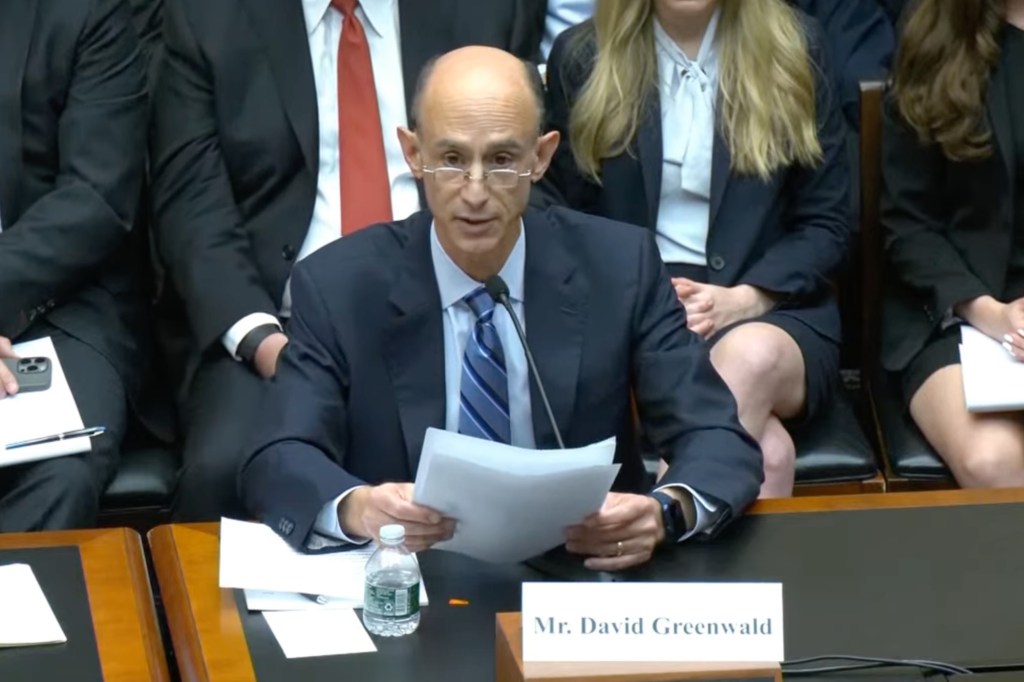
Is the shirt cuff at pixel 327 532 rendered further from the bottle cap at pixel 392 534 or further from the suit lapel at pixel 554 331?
the suit lapel at pixel 554 331

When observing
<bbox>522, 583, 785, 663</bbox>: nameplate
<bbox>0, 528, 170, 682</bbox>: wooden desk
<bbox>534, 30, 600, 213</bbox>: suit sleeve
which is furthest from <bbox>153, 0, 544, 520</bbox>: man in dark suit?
<bbox>522, 583, 785, 663</bbox>: nameplate

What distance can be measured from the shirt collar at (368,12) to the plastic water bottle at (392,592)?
1405 millimetres

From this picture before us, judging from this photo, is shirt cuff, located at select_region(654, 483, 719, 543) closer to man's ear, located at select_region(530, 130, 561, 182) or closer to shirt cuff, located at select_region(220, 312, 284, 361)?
man's ear, located at select_region(530, 130, 561, 182)

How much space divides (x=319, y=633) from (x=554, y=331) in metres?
0.62

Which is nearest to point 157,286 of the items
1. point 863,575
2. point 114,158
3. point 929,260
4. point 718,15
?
point 114,158

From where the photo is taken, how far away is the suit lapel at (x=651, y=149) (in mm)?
3076

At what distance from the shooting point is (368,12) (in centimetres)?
313

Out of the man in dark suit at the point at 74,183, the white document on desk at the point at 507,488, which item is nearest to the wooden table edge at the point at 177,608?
the white document on desk at the point at 507,488

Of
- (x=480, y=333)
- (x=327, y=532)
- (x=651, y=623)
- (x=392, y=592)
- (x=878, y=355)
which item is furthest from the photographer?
(x=878, y=355)

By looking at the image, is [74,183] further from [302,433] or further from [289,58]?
[302,433]

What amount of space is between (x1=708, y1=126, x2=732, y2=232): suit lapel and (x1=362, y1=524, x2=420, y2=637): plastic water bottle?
130 cm

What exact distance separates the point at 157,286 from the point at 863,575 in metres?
1.63

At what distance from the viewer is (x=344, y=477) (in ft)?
7.11

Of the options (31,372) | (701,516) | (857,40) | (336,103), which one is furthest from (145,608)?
(857,40)
